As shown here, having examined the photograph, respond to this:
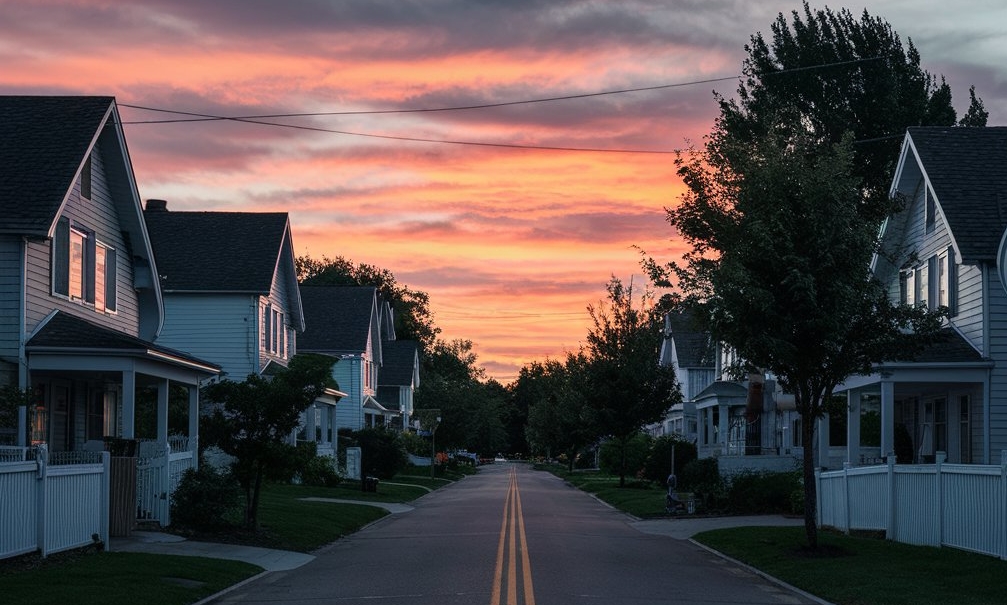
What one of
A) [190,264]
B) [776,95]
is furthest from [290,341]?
[776,95]

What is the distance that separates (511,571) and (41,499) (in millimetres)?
6951

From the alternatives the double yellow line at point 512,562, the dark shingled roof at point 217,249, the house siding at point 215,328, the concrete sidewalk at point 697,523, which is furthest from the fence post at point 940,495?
the house siding at point 215,328

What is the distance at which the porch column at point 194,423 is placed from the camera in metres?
26.6

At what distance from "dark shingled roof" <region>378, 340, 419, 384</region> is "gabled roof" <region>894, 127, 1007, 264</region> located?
60511 mm

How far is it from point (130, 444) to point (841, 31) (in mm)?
43079

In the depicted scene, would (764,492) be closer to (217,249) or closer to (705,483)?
(705,483)

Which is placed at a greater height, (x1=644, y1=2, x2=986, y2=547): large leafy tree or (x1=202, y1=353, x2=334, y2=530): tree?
(x1=644, y1=2, x2=986, y2=547): large leafy tree

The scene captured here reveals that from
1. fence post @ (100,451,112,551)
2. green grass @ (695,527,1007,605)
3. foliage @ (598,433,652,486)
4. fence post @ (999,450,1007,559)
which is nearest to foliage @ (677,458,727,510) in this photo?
green grass @ (695,527,1007,605)

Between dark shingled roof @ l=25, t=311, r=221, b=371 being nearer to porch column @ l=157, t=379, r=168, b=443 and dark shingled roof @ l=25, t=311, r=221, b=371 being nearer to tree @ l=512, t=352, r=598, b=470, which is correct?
porch column @ l=157, t=379, r=168, b=443

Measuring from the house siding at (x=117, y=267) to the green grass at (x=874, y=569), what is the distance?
14392mm

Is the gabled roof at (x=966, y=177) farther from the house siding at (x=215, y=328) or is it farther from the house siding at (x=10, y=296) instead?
the house siding at (x=215, y=328)

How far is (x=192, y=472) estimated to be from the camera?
2458 cm

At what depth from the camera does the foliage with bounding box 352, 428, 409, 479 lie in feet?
182

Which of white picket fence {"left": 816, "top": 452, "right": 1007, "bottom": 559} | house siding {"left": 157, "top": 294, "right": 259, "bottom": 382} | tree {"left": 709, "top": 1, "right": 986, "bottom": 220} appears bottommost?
white picket fence {"left": 816, "top": 452, "right": 1007, "bottom": 559}
